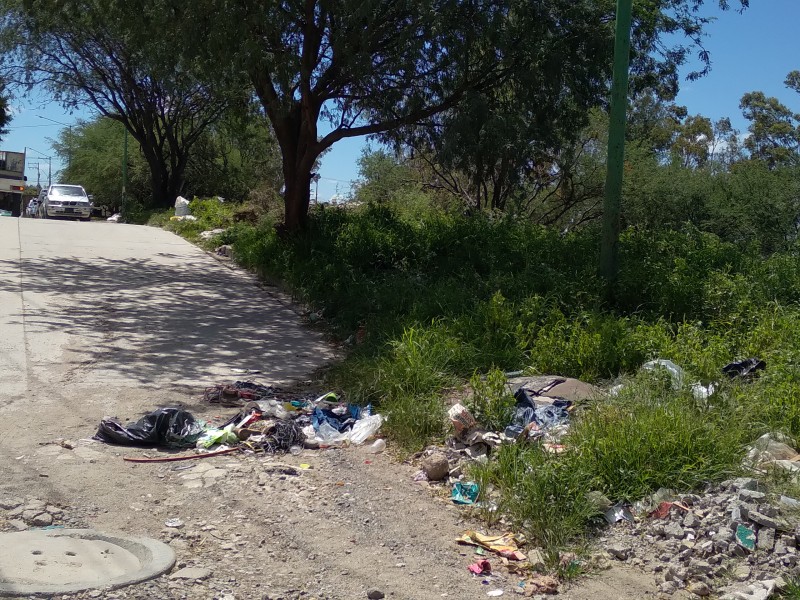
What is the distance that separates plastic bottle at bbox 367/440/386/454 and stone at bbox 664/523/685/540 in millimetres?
2423

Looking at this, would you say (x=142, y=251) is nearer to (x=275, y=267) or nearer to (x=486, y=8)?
(x=275, y=267)

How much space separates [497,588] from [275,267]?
10338mm

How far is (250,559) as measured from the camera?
4.51 meters

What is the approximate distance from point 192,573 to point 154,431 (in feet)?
7.44

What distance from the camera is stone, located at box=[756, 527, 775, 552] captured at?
435 cm

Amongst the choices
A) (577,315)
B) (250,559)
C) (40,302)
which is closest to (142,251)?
(40,302)

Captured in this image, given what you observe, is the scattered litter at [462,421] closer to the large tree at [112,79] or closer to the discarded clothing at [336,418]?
the discarded clothing at [336,418]

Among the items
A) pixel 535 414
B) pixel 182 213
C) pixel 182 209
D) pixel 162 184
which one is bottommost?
pixel 535 414

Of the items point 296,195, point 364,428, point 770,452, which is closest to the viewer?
point 770,452

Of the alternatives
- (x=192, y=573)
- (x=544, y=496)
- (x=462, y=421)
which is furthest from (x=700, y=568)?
A: (x=192, y=573)

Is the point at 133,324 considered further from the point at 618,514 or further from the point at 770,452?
the point at 770,452

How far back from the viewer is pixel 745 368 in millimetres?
6699

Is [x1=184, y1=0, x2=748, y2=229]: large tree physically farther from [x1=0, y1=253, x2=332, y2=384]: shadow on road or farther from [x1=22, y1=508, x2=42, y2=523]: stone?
[x1=22, y1=508, x2=42, y2=523]: stone

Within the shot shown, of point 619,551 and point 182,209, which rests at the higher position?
point 182,209
